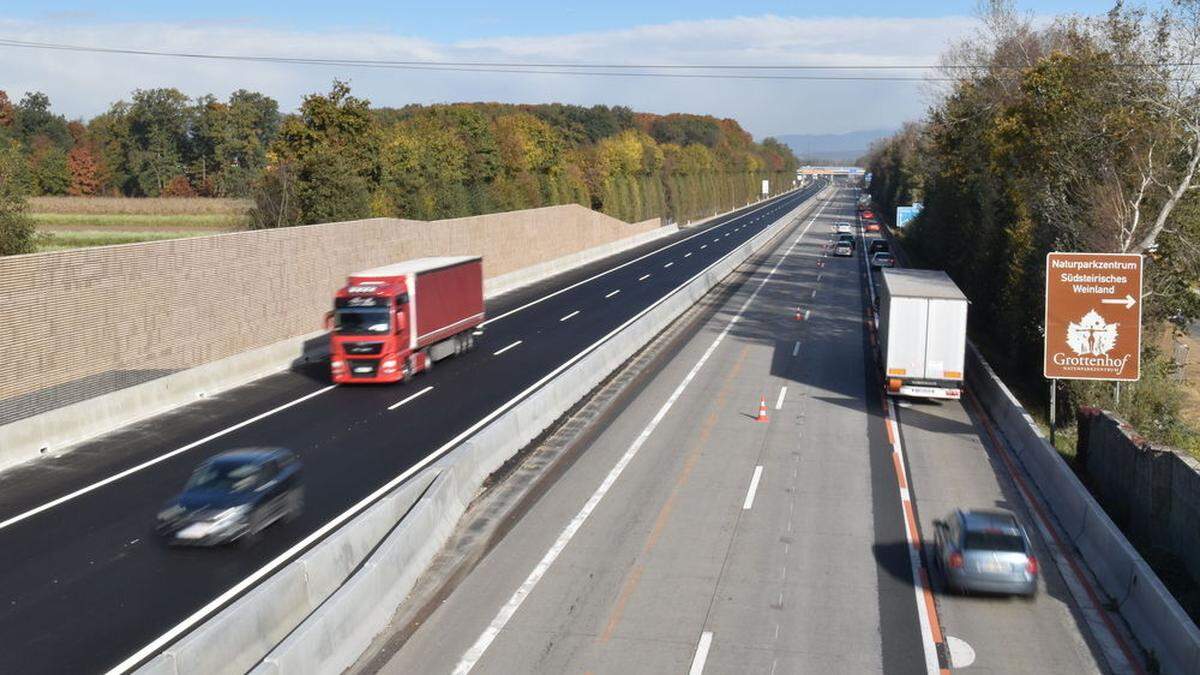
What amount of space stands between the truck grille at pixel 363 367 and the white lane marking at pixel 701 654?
18.9 metres

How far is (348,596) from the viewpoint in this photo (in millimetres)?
13789

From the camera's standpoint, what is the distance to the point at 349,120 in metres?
65.4

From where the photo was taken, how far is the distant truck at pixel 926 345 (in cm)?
3055

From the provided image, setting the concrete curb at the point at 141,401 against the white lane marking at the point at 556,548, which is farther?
the concrete curb at the point at 141,401

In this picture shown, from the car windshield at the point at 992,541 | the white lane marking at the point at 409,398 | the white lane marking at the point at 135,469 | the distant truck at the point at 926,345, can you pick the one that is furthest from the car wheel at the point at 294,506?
the distant truck at the point at 926,345

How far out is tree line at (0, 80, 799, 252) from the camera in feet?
197

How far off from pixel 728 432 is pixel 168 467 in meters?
13.5

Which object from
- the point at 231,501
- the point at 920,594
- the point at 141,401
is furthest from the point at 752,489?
the point at 141,401

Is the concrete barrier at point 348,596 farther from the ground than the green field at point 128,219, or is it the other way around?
the green field at point 128,219

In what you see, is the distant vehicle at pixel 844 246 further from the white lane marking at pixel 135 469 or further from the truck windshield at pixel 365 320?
the white lane marking at pixel 135 469

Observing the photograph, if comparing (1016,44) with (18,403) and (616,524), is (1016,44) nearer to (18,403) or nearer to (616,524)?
(616,524)

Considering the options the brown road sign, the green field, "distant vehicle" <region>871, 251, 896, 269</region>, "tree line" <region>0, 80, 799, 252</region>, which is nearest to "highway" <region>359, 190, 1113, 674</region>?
the brown road sign

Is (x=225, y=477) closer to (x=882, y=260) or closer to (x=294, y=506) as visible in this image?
(x=294, y=506)

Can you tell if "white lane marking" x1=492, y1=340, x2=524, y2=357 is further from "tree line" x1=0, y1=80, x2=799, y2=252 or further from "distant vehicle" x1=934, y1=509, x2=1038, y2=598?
"distant vehicle" x1=934, y1=509, x2=1038, y2=598
